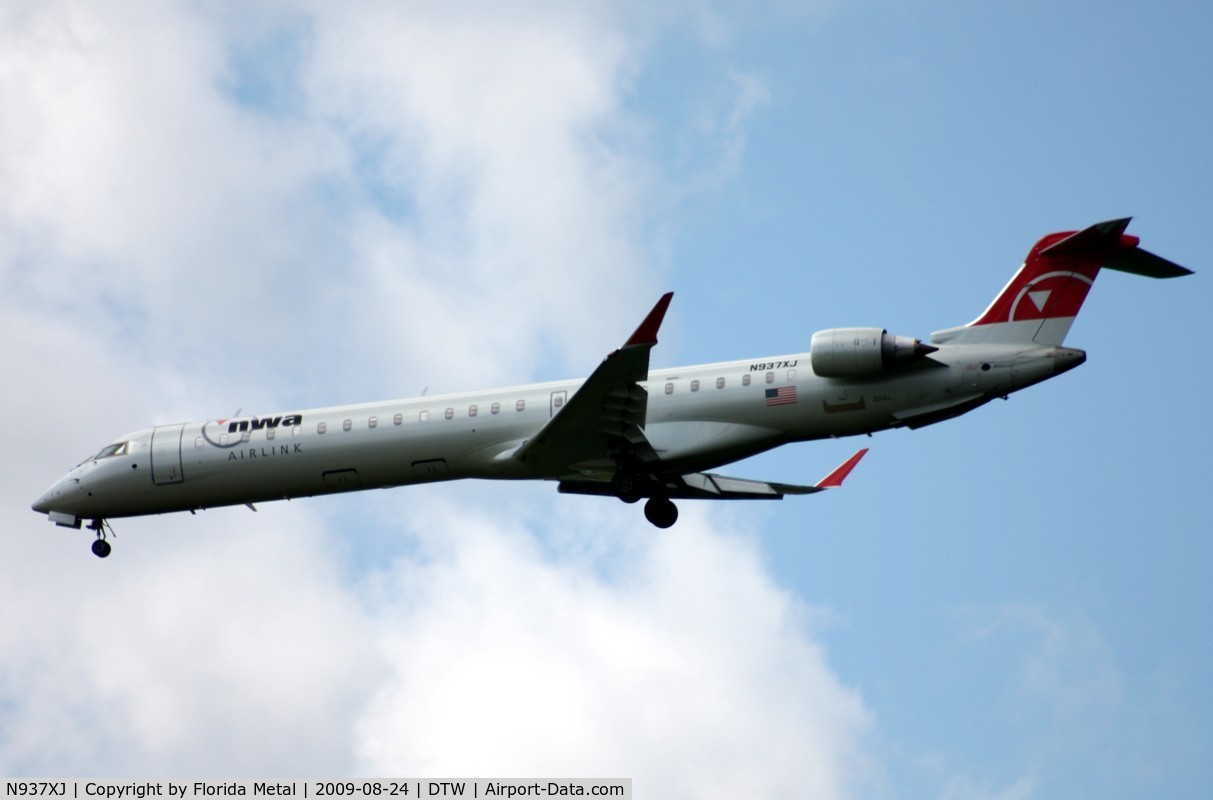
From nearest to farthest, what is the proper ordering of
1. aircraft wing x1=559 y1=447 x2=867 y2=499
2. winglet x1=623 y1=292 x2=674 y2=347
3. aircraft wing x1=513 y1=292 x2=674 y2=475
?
winglet x1=623 y1=292 x2=674 y2=347, aircraft wing x1=513 y1=292 x2=674 y2=475, aircraft wing x1=559 y1=447 x2=867 y2=499

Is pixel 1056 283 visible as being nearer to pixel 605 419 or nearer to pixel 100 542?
pixel 605 419

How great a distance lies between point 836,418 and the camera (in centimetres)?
2945

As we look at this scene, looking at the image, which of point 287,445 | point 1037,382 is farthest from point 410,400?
point 1037,382

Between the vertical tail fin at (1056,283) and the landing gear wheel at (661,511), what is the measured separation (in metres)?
7.29

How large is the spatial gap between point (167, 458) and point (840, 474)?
47.0ft

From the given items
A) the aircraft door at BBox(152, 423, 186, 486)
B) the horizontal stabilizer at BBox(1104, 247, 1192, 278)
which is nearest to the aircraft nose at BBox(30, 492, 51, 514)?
the aircraft door at BBox(152, 423, 186, 486)

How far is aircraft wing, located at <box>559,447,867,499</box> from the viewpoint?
32.9 meters

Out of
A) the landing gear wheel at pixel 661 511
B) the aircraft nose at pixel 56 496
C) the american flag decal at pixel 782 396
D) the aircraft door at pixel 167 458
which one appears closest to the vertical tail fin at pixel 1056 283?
the american flag decal at pixel 782 396

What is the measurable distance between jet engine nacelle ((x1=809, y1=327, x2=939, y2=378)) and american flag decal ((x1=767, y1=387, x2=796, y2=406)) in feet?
2.56

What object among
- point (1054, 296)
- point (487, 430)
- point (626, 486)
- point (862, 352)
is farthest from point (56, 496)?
point (1054, 296)

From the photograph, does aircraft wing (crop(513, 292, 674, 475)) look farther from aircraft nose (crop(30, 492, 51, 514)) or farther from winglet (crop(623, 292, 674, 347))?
aircraft nose (crop(30, 492, 51, 514))

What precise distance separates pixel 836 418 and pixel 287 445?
1143cm

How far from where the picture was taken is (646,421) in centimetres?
3056

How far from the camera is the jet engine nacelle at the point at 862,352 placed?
2878 cm
